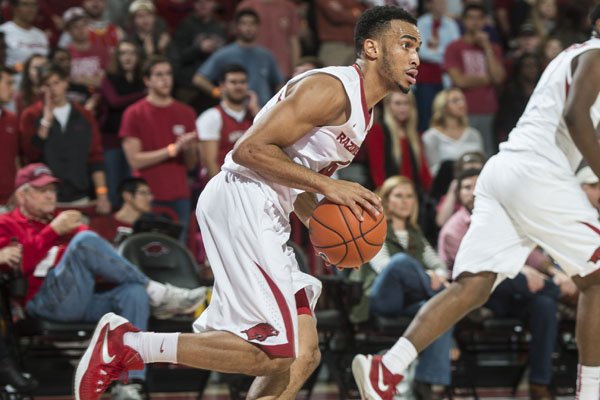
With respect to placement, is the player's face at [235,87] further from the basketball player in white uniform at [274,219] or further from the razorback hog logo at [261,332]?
the razorback hog logo at [261,332]

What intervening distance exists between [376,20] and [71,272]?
269 centimetres

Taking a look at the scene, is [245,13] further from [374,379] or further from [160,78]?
[374,379]

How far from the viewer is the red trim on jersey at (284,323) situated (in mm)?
4379

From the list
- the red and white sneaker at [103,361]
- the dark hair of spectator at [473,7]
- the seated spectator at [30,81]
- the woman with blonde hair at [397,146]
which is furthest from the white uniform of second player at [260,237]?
the dark hair of spectator at [473,7]

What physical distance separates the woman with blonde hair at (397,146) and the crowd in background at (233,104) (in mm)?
12

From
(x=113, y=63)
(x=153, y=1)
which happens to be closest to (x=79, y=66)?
(x=113, y=63)

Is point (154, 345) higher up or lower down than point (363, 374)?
higher up

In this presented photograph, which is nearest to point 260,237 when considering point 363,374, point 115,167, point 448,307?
point 363,374

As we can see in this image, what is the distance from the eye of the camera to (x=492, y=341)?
750cm

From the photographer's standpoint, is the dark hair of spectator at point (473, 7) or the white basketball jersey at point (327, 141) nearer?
the white basketball jersey at point (327, 141)

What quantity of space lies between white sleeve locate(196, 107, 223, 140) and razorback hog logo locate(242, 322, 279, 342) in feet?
13.6

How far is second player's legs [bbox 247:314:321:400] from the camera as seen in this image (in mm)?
4605

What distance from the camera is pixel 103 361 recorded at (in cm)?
465

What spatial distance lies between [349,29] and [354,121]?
651 centimetres
